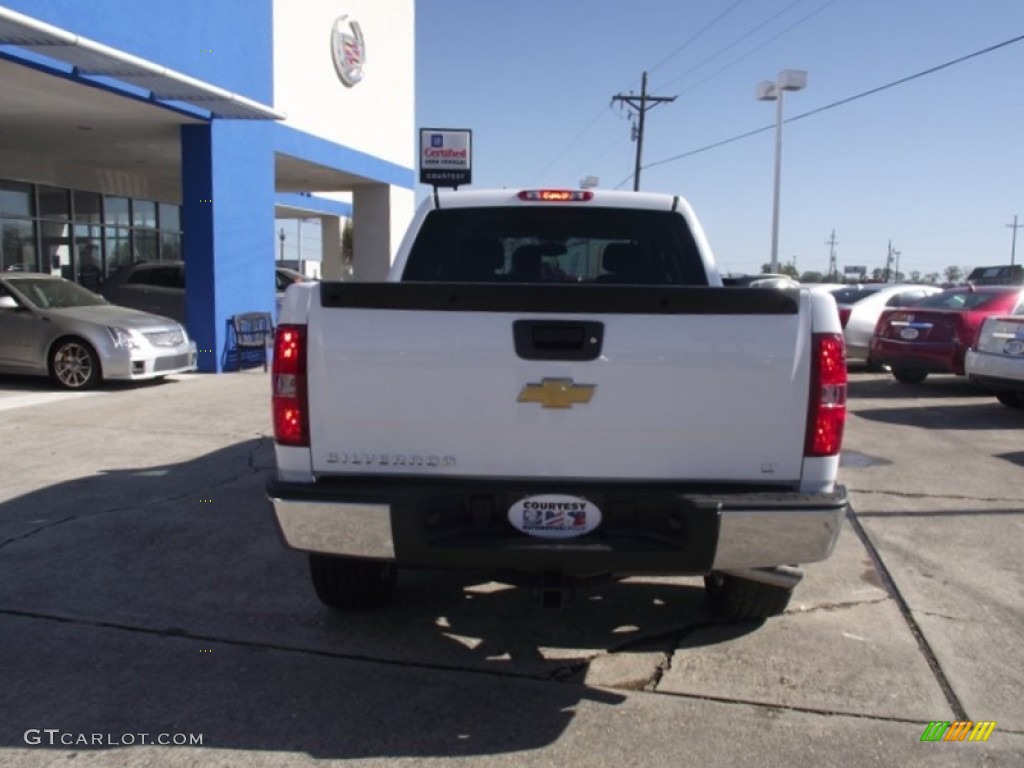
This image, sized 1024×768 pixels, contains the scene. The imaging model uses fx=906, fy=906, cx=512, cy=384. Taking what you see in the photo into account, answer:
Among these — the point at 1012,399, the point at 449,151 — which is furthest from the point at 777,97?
the point at 1012,399

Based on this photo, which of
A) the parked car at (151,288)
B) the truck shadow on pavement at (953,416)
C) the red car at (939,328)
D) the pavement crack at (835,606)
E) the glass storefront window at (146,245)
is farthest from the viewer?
the glass storefront window at (146,245)

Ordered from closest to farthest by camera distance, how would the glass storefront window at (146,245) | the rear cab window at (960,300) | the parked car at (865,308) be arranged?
the rear cab window at (960,300)
the parked car at (865,308)
the glass storefront window at (146,245)

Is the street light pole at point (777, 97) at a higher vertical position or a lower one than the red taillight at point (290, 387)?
higher

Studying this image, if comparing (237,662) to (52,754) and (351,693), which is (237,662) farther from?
(52,754)

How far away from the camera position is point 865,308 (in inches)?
600

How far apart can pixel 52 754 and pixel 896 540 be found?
497 cm

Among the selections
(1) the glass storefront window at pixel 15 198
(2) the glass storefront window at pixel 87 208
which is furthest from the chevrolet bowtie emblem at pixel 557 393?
(2) the glass storefront window at pixel 87 208

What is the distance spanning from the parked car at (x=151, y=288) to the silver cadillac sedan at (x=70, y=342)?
4.17 metres

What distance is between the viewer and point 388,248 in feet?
77.0

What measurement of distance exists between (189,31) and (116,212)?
37.5 ft

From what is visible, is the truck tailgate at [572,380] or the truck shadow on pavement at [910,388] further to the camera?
the truck shadow on pavement at [910,388]

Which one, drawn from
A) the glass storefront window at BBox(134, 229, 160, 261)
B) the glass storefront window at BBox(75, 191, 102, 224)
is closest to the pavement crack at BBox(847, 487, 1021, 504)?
the glass storefront window at BBox(75, 191, 102, 224)

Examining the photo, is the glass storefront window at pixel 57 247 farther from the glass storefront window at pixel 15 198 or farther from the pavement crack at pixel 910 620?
the pavement crack at pixel 910 620

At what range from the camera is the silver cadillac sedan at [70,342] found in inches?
468
